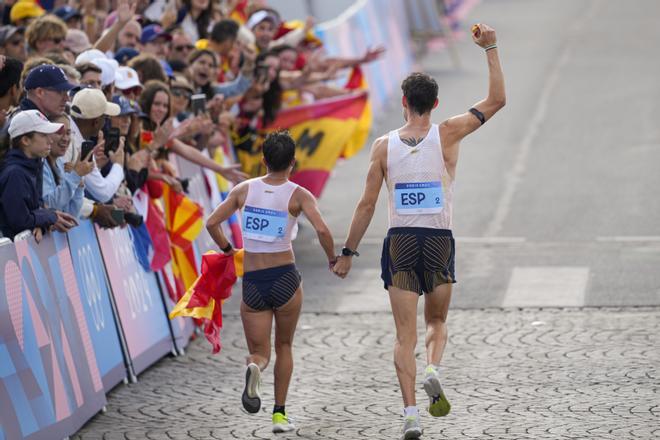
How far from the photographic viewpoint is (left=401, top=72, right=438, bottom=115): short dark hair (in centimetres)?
898

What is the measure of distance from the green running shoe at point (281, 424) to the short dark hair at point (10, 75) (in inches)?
118

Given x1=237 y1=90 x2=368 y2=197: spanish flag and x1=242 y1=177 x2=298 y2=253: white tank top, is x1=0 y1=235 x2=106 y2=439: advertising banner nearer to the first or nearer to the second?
x1=242 y1=177 x2=298 y2=253: white tank top

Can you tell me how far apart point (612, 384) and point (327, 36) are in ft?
46.2

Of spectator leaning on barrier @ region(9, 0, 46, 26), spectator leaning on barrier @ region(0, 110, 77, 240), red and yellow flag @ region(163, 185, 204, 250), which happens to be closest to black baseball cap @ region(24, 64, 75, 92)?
spectator leaning on barrier @ region(0, 110, 77, 240)

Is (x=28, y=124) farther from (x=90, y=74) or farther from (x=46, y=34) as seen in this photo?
(x=46, y=34)

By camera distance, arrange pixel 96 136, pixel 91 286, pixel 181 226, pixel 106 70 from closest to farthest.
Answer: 1. pixel 91 286
2. pixel 96 136
3. pixel 106 70
4. pixel 181 226

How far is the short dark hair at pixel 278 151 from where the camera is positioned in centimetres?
922

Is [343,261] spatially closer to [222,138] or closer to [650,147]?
[222,138]

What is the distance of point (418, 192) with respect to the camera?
8.98 metres

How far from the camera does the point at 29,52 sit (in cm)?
1272

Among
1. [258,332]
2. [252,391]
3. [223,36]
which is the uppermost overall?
[223,36]

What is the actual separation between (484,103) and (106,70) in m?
3.75

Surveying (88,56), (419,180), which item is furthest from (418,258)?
(88,56)

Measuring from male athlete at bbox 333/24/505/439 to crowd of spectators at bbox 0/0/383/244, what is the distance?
2.07 meters
